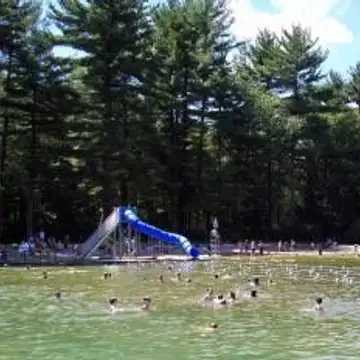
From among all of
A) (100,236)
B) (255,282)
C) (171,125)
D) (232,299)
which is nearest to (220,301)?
(232,299)

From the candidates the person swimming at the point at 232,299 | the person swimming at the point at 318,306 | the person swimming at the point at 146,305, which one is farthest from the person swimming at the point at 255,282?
the person swimming at the point at 146,305

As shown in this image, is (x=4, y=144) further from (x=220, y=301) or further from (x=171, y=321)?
(x=171, y=321)

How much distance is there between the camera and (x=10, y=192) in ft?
200

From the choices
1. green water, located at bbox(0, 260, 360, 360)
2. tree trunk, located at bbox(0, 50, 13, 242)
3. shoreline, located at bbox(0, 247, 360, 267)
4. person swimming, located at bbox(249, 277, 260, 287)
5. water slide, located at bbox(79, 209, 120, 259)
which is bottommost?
green water, located at bbox(0, 260, 360, 360)

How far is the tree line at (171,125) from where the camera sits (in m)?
57.7

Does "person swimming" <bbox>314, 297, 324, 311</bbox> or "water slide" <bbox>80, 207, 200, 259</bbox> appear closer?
"person swimming" <bbox>314, 297, 324, 311</bbox>

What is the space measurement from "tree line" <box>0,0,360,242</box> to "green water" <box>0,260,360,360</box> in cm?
2192

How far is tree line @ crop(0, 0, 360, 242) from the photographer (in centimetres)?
5769

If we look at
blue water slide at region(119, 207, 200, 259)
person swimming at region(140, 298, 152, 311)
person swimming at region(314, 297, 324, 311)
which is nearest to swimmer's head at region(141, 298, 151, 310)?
person swimming at region(140, 298, 152, 311)

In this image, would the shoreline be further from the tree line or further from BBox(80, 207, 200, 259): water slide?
the tree line

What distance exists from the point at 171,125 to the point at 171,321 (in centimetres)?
4319

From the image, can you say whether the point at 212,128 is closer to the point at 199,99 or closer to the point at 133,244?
the point at 199,99

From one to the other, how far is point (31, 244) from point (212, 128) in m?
21.4

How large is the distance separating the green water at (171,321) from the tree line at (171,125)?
21915mm
